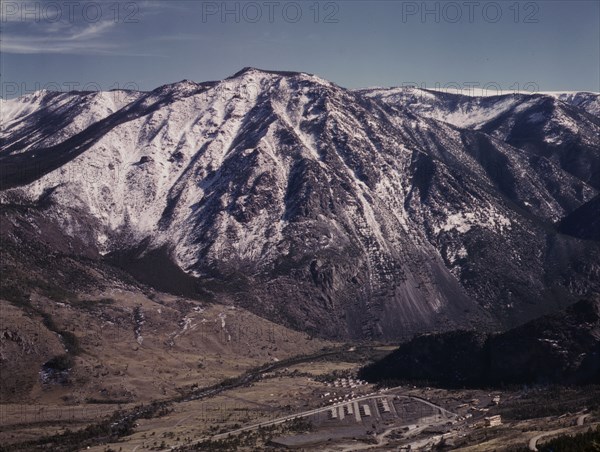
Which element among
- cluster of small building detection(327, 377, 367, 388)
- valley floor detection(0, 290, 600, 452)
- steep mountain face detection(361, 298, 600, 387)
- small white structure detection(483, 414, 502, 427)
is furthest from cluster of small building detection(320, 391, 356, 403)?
small white structure detection(483, 414, 502, 427)

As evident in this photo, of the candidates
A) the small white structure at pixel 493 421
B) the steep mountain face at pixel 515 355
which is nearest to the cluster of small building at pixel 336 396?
the steep mountain face at pixel 515 355

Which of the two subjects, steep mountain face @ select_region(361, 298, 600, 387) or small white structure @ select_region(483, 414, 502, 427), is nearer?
small white structure @ select_region(483, 414, 502, 427)

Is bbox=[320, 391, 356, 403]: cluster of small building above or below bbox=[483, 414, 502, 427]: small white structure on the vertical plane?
above

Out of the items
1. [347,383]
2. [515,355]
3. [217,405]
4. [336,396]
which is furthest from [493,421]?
[217,405]

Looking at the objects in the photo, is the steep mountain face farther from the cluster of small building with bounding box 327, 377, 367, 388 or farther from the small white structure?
the small white structure

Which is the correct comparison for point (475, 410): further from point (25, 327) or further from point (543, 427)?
point (25, 327)

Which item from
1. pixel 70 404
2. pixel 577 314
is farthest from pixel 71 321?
pixel 577 314

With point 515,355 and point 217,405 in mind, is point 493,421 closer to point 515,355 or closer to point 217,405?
point 515,355

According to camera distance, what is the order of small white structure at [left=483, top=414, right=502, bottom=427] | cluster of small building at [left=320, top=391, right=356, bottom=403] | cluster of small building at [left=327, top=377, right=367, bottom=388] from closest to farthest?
small white structure at [left=483, top=414, right=502, bottom=427]
cluster of small building at [left=320, top=391, right=356, bottom=403]
cluster of small building at [left=327, top=377, right=367, bottom=388]
